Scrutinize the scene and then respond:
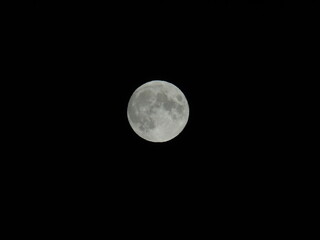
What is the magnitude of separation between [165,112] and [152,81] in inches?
26.0

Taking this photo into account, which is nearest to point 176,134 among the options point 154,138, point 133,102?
point 154,138

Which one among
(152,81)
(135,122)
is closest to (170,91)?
(152,81)

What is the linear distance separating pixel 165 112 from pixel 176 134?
0.54 m

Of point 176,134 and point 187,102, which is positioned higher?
point 187,102

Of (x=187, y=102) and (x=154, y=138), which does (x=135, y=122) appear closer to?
(x=154, y=138)

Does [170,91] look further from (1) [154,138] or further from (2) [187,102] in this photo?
(1) [154,138]

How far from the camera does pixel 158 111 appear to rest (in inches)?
255

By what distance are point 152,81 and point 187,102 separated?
2.41 ft

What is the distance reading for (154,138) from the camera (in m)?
6.71

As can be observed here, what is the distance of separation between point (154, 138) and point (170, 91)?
2.87 ft

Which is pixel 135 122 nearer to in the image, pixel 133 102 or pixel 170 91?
pixel 133 102

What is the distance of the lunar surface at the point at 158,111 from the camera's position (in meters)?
6.51

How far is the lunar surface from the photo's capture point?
651 centimetres

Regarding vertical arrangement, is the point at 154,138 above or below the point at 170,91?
below
